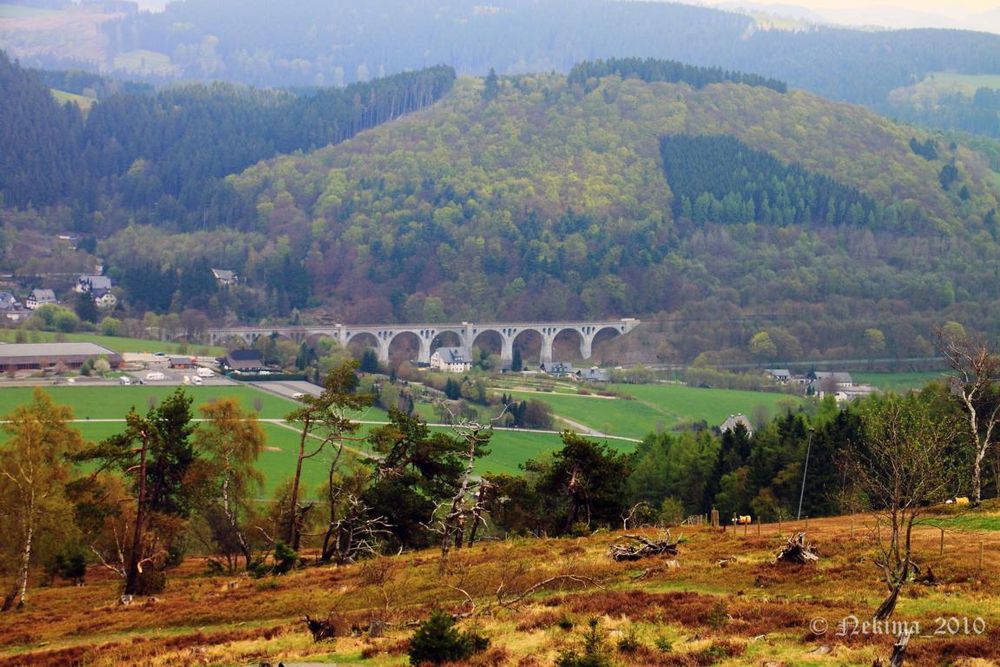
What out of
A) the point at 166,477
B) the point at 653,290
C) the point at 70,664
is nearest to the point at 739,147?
the point at 653,290

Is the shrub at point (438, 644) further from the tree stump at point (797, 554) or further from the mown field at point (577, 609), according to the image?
the tree stump at point (797, 554)

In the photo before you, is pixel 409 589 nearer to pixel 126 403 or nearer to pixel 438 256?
pixel 126 403

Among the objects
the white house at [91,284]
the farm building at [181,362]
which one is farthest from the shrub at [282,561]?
the white house at [91,284]

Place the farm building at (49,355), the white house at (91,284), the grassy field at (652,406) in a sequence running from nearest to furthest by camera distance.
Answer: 1. the grassy field at (652,406)
2. the farm building at (49,355)
3. the white house at (91,284)

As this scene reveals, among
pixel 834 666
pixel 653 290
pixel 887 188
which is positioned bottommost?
Result: pixel 834 666

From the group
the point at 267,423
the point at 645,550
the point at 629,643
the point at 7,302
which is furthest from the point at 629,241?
the point at 629,643

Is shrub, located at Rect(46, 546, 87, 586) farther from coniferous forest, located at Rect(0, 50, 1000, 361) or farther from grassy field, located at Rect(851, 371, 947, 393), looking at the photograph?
coniferous forest, located at Rect(0, 50, 1000, 361)
